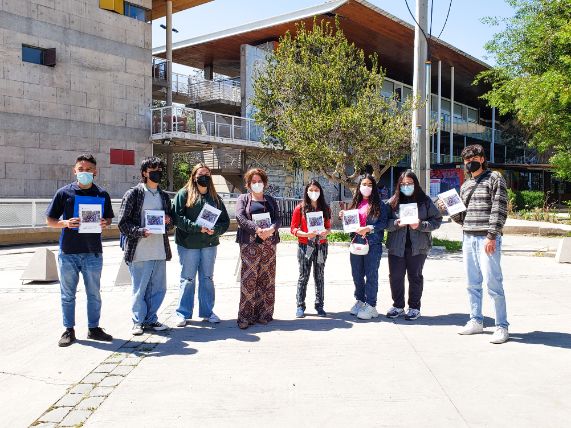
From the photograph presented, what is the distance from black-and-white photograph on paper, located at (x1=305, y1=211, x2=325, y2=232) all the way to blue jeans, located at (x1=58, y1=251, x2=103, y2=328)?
257cm

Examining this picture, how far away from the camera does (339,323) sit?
6.41m

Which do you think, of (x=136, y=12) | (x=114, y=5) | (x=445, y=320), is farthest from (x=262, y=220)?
(x=136, y=12)

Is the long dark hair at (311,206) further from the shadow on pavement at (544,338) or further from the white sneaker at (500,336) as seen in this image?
the shadow on pavement at (544,338)

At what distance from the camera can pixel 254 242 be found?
6301 millimetres

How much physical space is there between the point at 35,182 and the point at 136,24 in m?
8.77

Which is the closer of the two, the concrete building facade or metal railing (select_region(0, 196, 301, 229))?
metal railing (select_region(0, 196, 301, 229))

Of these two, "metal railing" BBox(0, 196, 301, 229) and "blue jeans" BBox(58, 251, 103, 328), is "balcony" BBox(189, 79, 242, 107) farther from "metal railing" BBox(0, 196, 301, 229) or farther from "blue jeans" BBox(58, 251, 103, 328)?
"blue jeans" BBox(58, 251, 103, 328)

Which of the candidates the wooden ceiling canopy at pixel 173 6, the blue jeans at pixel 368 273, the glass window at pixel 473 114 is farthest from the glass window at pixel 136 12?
the glass window at pixel 473 114

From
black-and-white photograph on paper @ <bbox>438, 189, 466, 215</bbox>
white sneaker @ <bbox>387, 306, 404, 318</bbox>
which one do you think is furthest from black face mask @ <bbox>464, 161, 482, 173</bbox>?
white sneaker @ <bbox>387, 306, 404, 318</bbox>

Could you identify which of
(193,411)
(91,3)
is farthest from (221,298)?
(91,3)

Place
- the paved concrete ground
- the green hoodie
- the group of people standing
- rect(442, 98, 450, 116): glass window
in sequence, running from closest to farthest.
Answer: the paved concrete ground, the group of people standing, the green hoodie, rect(442, 98, 450, 116): glass window

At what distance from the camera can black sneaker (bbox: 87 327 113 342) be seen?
18.5 feet

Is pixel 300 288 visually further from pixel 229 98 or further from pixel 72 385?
pixel 229 98

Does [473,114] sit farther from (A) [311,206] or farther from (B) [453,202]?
(B) [453,202]
